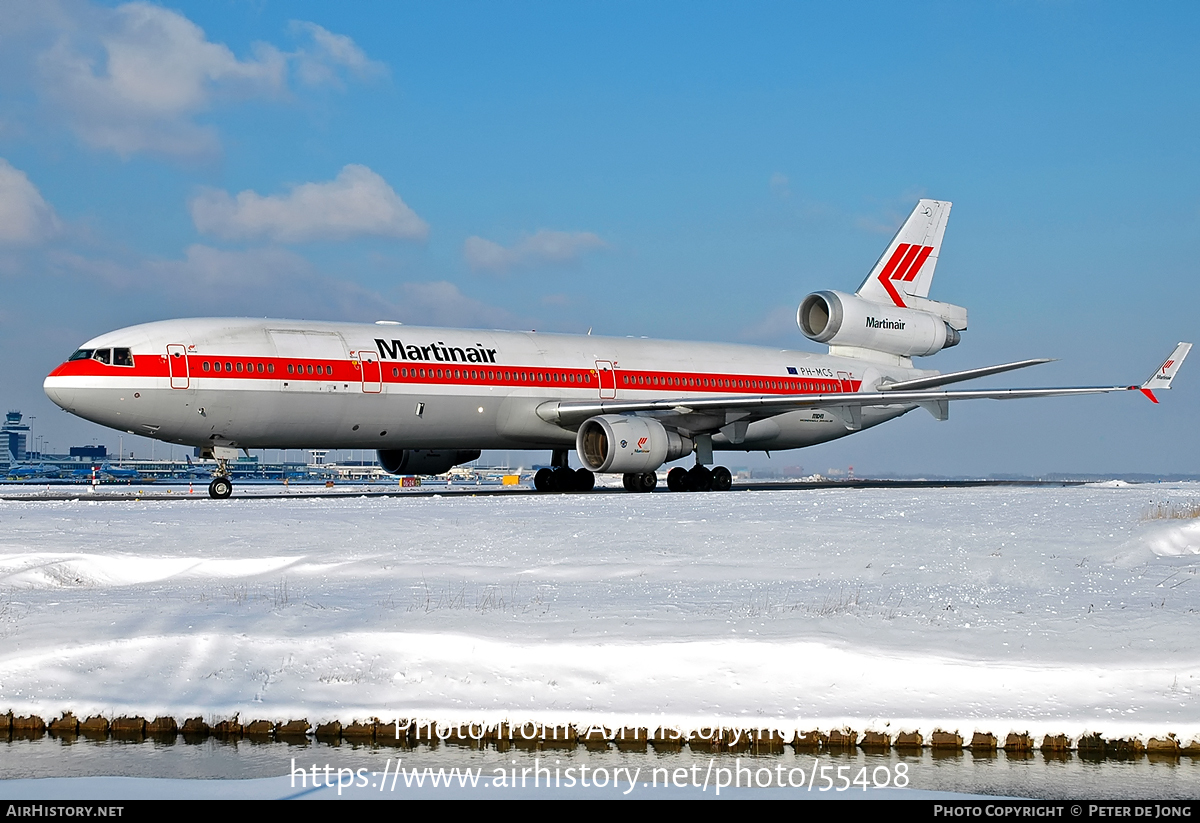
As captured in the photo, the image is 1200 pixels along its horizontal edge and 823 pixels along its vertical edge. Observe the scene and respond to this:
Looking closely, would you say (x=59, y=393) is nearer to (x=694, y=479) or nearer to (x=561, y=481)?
(x=561, y=481)

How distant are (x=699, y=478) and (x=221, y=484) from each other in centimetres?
1326

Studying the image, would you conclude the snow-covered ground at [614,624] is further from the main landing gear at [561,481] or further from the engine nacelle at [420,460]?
the main landing gear at [561,481]

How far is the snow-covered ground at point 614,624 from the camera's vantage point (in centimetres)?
900

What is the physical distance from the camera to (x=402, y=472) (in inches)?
1250

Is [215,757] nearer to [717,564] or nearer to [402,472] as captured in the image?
[717,564]

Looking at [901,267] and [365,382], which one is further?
[901,267]

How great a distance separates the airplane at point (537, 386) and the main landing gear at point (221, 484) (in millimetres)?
54

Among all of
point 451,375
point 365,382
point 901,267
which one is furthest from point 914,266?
point 365,382

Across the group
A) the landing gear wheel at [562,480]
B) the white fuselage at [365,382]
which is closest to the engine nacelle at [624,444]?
the white fuselage at [365,382]

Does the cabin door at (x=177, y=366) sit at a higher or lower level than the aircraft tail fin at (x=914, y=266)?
lower

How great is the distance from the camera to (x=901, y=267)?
39.1 meters

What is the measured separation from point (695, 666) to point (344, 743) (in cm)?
293

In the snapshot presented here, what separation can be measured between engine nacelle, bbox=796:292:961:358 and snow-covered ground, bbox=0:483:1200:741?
19.3 metres
